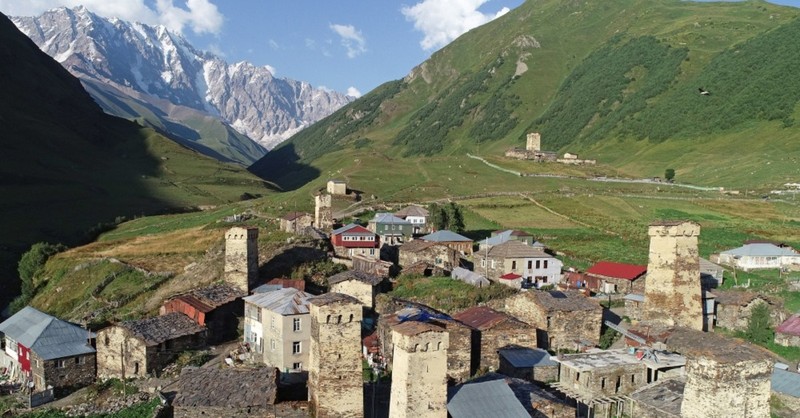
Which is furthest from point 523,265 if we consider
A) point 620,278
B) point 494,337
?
point 494,337

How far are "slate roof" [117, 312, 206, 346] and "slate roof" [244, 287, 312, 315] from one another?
149 inches

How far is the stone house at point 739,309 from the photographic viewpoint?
36.9 m

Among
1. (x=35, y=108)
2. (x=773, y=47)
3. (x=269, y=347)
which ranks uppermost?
(x=773, y=47)

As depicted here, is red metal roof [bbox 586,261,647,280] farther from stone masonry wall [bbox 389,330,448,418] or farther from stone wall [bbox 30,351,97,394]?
stone wall [bbox 30,351,97,394]

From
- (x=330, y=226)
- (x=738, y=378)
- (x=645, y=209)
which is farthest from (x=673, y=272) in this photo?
(x=645, y=209)

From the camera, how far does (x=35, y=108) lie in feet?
551

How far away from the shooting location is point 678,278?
35.1 metres

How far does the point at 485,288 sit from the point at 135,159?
14833cm

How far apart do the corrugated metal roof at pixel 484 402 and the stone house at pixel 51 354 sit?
23.4 meters

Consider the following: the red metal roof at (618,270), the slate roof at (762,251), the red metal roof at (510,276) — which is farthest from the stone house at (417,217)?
the slate roof at (762,251)

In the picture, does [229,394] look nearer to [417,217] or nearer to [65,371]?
[65,371]

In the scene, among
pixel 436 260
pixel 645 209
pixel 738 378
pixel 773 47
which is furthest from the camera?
pixel 773 47

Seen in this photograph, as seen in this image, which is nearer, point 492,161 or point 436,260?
point 436,260

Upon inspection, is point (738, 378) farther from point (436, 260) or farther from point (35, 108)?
point (35, 108)
